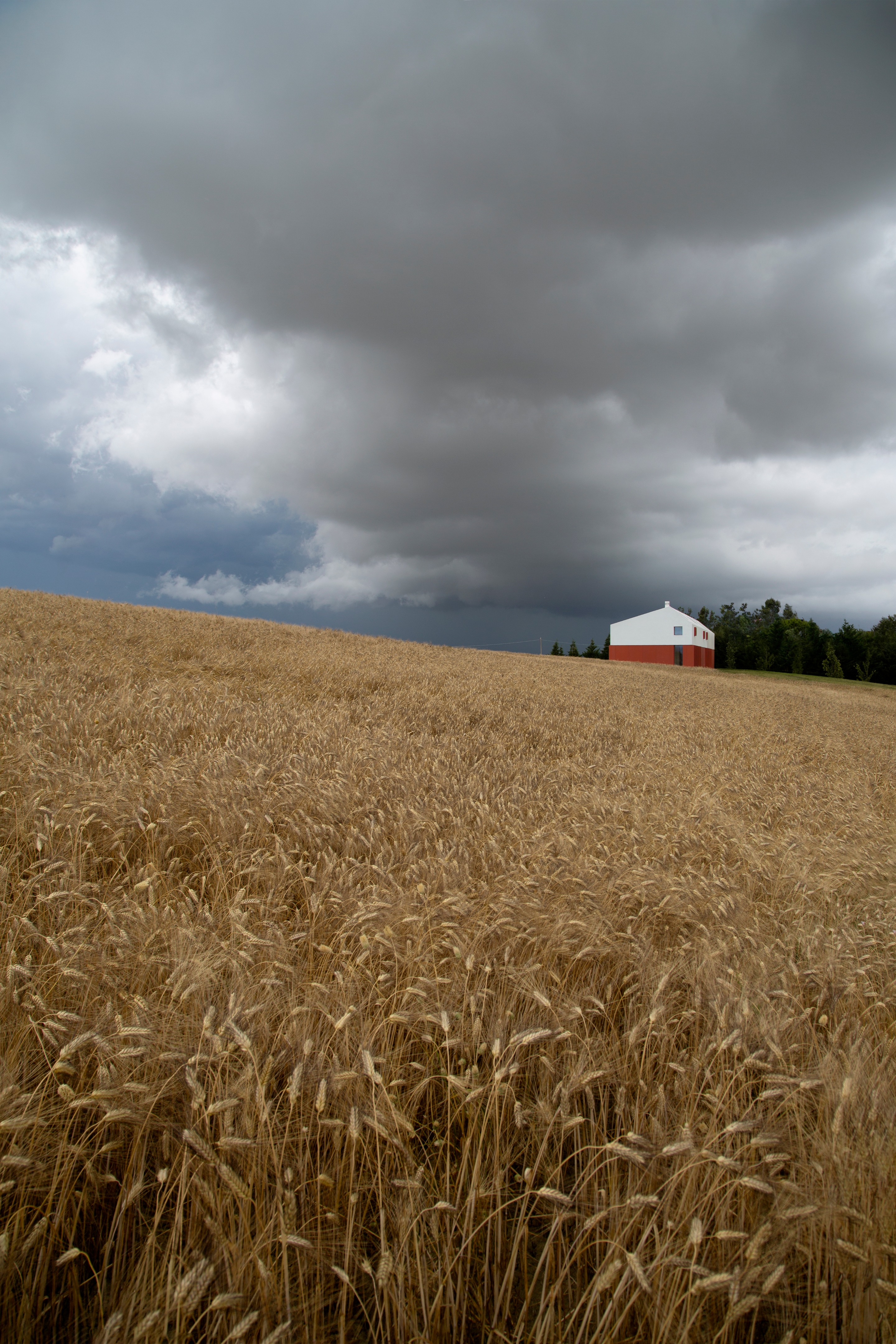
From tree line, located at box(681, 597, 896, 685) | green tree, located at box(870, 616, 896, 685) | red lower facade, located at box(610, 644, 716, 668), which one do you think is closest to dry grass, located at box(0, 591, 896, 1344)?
red lower facade, located at box(610, 644, 716, 668)

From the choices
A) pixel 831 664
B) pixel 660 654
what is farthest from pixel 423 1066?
pixel 831 664

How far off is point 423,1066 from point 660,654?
64196mm

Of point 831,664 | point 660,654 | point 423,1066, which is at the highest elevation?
point 660,654

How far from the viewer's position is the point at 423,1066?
1979 mm

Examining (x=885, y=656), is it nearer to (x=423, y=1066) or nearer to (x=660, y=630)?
(x=660, y=630)

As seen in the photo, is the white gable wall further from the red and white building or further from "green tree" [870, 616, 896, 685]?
"green tree" [870, 616, 896, 685]

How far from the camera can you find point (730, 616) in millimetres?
121938

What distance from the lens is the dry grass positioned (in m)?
1.37

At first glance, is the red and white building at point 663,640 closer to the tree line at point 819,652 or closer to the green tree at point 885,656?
the tree line at point 819,652

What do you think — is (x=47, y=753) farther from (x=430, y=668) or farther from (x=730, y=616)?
(x=730, y=616)

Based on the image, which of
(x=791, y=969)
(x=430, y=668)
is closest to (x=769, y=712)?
(x=430, y=668)

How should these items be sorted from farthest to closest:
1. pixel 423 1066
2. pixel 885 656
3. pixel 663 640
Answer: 1. pixel 885 656
2. pixel 663 640
3. pixel 423 1066

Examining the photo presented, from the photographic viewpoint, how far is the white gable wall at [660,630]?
6025 cm

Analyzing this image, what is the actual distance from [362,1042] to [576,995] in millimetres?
997
